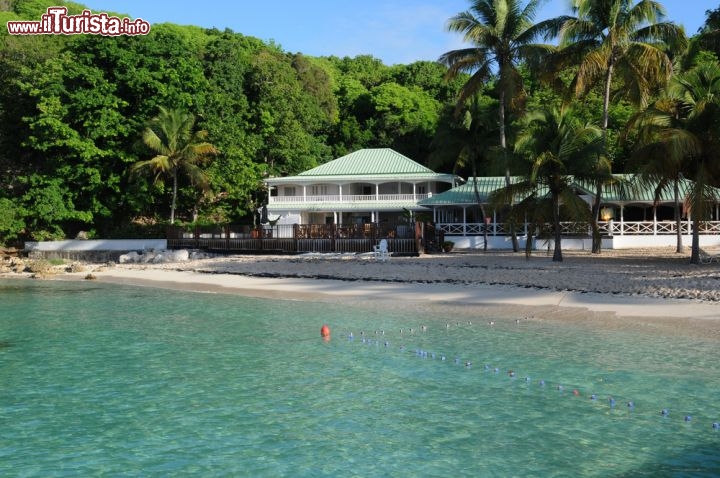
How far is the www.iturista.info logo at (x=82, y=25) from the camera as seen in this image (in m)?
42.4

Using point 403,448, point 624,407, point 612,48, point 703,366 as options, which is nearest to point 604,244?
point 612,48

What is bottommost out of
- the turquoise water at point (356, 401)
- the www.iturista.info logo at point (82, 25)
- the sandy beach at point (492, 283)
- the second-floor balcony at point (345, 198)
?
the turquoise water at point (356, 401)

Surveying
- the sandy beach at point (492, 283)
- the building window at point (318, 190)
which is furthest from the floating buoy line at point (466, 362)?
the building window at point (318, 190)

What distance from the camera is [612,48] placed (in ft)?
91.0

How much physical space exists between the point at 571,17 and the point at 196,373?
2463 cm

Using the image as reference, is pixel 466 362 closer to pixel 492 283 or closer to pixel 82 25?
pixel 492 283

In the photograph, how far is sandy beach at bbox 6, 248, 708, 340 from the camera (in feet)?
50.1

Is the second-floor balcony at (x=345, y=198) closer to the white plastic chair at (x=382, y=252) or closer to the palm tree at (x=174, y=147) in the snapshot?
the palm tree at (x=174, y=147)

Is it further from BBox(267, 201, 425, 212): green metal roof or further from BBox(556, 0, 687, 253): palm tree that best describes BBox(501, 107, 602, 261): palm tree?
BBox(267, 201, 425, 212): green metal roof

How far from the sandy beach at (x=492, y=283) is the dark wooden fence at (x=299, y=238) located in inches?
75.5

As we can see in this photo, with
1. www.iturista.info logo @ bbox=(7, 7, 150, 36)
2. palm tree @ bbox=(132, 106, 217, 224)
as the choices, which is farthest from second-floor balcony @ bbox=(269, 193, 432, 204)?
www.iturista.info logo @ bbox=(7, 7, 150, 36)

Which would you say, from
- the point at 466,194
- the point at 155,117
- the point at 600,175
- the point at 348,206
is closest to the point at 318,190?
the point at 348,206

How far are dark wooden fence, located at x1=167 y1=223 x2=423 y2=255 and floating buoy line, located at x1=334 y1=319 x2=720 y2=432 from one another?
1691cm

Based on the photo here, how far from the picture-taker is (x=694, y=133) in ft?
75.2
